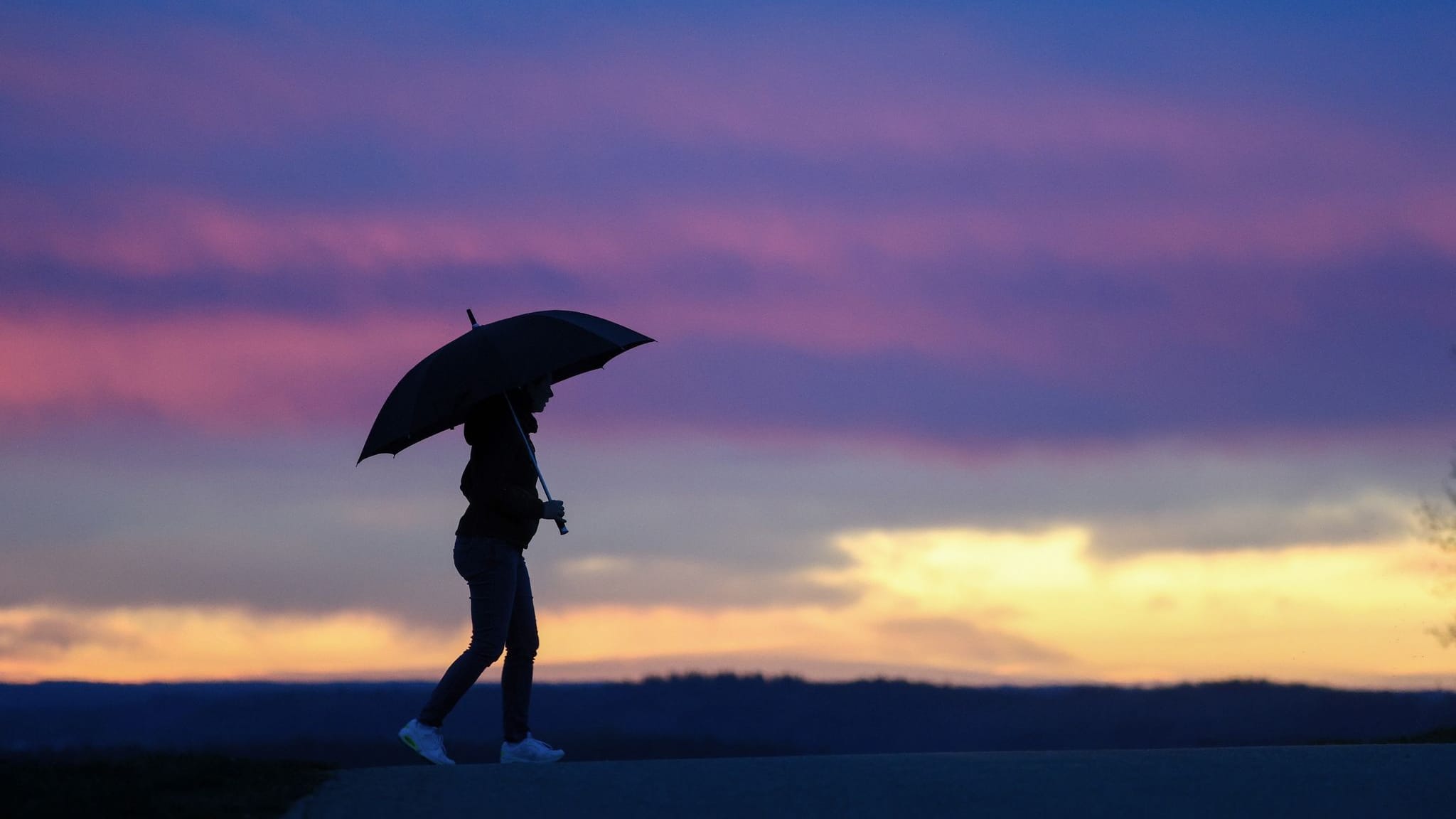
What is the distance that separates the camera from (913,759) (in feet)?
28.9

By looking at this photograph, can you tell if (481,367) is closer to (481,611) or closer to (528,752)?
(481,611)

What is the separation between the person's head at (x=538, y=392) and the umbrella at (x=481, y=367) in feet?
0.20

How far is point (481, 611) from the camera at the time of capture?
9367mm

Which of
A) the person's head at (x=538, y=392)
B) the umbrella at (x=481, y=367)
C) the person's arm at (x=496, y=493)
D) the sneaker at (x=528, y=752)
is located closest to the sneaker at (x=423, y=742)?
the sneaker at (x=528, y=752)

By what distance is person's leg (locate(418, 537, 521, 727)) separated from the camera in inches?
366

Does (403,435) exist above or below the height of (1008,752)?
above

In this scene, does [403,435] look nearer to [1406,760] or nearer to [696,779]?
[696,779]

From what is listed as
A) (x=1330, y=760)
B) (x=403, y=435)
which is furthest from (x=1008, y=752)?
(x=403, y=435)

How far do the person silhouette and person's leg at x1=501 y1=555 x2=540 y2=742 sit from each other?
0.30 feet

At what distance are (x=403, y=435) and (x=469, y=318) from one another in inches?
38.9

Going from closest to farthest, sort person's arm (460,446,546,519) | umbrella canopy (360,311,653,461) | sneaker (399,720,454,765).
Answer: umbrella canopy (360,311,653,461), person's arm (460,446,546,519), sneaker (399,720,454,765)

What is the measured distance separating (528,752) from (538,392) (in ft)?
6.48

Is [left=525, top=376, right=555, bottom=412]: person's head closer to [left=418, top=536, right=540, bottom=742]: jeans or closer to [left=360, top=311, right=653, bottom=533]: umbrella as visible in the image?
[left=360, top=311, right=653, bottom=533]: umbrella

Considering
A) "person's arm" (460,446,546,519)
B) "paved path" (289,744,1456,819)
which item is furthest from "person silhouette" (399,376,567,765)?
"paved path" (289,744,1456,819)
